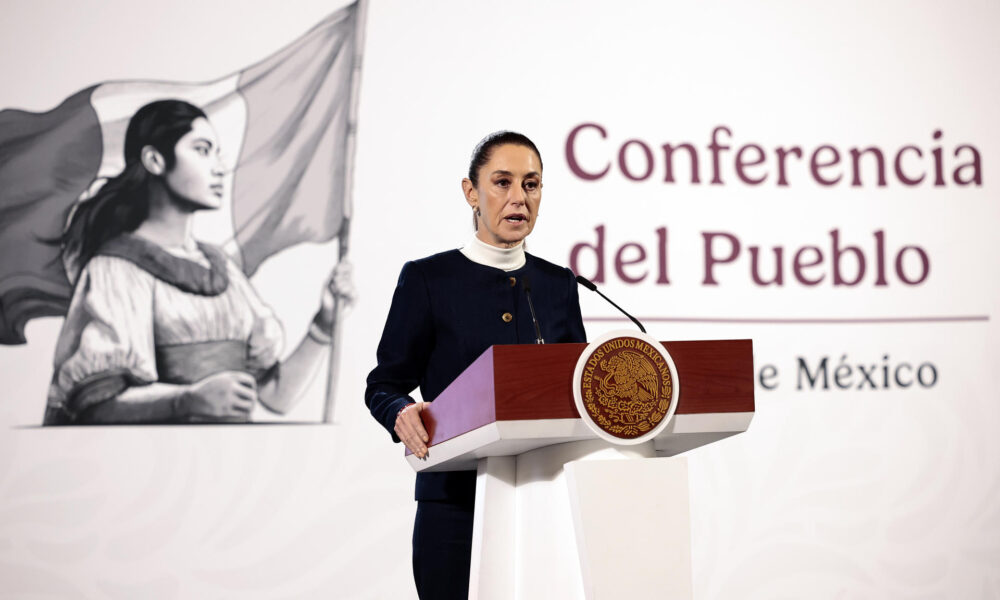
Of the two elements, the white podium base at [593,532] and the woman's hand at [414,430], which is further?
the woman's hand at [414,430]

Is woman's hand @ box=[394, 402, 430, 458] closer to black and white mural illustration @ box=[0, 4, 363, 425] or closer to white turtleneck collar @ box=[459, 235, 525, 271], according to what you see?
white turtleneck collar @ box=[459, 235, 525, 271]

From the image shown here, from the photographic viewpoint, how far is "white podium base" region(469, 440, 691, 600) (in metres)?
1.13

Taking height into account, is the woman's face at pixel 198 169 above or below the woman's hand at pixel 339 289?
above

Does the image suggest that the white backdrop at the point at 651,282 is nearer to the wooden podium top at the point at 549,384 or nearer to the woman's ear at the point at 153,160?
the woman's ear at the point at 153,160

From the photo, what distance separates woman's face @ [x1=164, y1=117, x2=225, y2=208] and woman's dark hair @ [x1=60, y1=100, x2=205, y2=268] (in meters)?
0.03

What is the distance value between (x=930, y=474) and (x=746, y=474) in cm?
76

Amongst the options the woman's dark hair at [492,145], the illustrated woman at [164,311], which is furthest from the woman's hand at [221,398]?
the woman's dark hair at [492,145]

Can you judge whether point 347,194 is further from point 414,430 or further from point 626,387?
point 626,387

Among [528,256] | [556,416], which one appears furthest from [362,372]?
[556,416]

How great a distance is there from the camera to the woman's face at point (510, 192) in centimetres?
164

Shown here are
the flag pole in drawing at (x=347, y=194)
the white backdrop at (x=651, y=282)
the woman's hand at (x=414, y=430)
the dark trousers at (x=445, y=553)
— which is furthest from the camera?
the flag pole in drawing at (x=347, y=194)

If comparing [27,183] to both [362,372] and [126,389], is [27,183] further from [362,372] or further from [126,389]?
[362,372]

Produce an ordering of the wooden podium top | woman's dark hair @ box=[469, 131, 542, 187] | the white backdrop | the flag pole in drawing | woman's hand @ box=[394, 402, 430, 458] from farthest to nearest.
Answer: the flag pole in drawing < the white backdrop < woman's dark hair @ box=[469, 131, 542, 187] < woman's hand @ box=[394, 402, 430, 458] < the wooden podium top

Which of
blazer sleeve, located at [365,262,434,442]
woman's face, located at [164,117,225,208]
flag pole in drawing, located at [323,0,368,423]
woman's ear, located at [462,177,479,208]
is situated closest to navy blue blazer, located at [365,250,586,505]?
blazer sleeve, located at [365,262,434,442]
